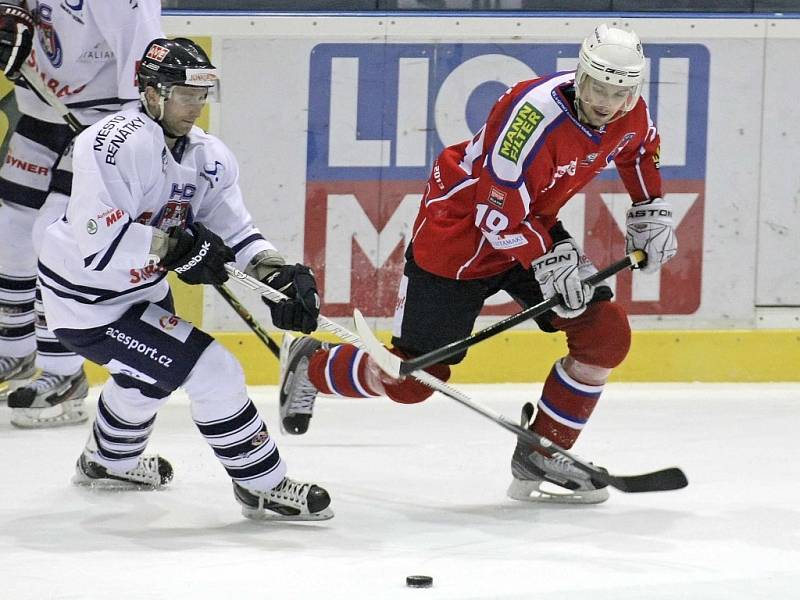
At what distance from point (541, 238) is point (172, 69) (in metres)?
0.86

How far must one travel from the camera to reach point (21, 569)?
9.82 feet

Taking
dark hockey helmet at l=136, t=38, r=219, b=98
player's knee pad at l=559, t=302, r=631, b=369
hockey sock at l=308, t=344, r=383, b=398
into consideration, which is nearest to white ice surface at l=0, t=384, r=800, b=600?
hockey sock at l=308, t=344, r=383, b=398

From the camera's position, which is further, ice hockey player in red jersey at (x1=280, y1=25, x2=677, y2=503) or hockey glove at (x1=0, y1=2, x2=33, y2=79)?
hockey glove at (x1=0, y1=2, x2=33, y2=79)

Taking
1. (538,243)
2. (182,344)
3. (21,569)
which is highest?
(538,243)

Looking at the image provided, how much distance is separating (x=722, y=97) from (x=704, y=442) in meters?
1.23

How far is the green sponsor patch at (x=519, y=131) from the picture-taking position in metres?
3.37

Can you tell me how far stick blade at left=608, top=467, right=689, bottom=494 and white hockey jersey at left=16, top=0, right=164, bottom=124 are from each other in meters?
1.64

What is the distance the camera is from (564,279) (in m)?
3.39

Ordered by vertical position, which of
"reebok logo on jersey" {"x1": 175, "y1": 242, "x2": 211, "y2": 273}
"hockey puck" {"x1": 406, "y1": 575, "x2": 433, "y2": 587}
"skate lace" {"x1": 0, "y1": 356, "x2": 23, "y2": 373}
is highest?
"reebok logo on jersey" {"x1": 175, "y1": 242, "x2": 211, "y2": 273}

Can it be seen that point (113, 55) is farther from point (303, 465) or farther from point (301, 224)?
point (303, 465)

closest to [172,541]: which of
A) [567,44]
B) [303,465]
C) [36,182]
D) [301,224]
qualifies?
[303,465]

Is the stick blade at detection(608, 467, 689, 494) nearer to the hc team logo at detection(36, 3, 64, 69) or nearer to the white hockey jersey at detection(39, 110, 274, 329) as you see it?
the white hockey jersey at detection(39, 110, 274, 329)

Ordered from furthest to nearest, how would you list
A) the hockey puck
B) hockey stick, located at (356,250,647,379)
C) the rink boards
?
the rink boards, hockey stick, located at (356,250,647,379), the hockey puck

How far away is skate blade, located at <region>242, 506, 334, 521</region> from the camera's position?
11.2ft
